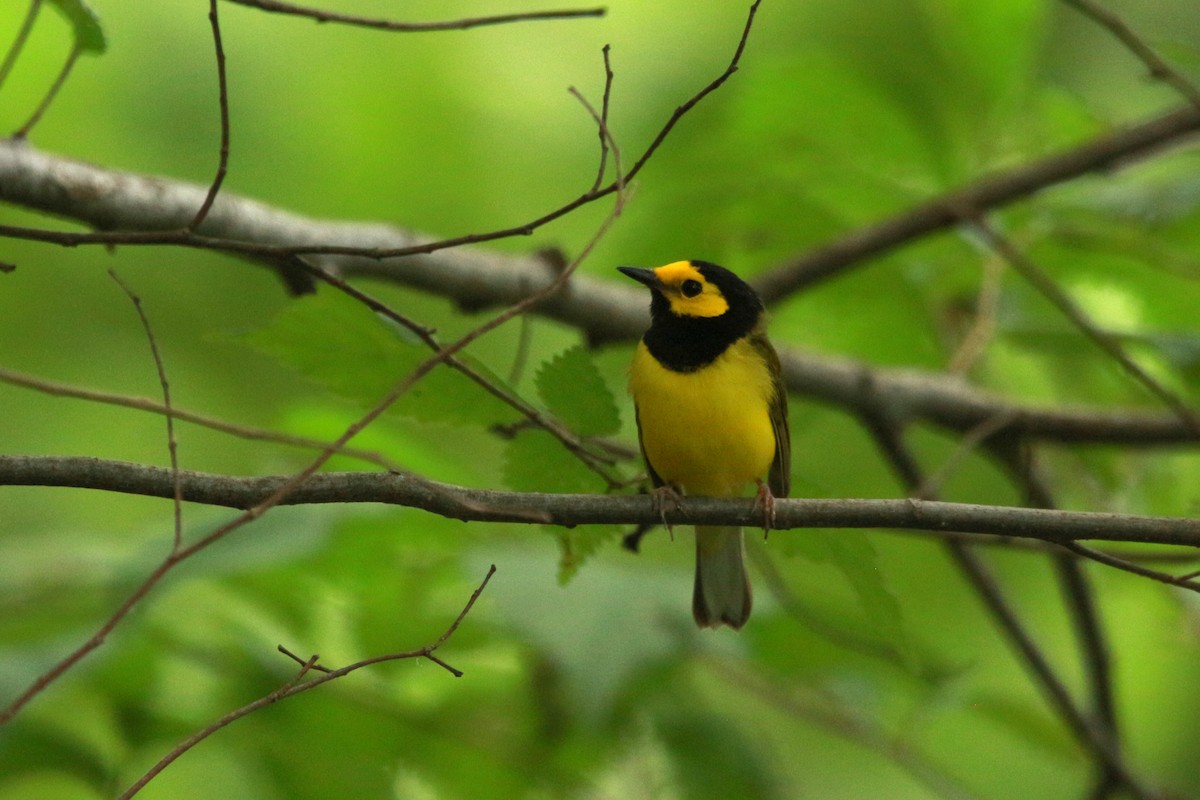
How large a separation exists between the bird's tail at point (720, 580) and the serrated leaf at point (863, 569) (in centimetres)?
118

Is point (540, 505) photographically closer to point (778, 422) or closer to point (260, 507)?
point (260, 507)

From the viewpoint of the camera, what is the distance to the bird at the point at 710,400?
4133 millimetres

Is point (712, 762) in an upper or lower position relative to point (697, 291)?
lower

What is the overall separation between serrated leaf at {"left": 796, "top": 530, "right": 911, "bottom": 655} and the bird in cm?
113

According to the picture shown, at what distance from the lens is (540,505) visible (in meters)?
2.43

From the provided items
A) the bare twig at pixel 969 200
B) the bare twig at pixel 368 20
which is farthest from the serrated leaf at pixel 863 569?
the bare twig at pixel 969 200

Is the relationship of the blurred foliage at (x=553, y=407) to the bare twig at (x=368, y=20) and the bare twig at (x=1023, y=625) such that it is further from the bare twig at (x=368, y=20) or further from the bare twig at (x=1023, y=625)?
the bare twig at (x=368, y=20)

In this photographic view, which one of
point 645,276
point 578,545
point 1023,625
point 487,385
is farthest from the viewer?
point 1023,625

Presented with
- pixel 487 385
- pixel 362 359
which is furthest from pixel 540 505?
pixel 362 359

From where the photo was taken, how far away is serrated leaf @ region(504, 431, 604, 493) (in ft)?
8.87

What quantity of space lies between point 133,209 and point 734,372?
1.90 metres

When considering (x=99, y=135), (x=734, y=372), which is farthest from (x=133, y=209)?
(x=99, y=135)

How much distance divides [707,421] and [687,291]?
58 cm

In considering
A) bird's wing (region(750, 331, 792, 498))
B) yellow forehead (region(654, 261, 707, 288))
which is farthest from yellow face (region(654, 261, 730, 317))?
bird's wing (region(750, 331, 792, 498))
